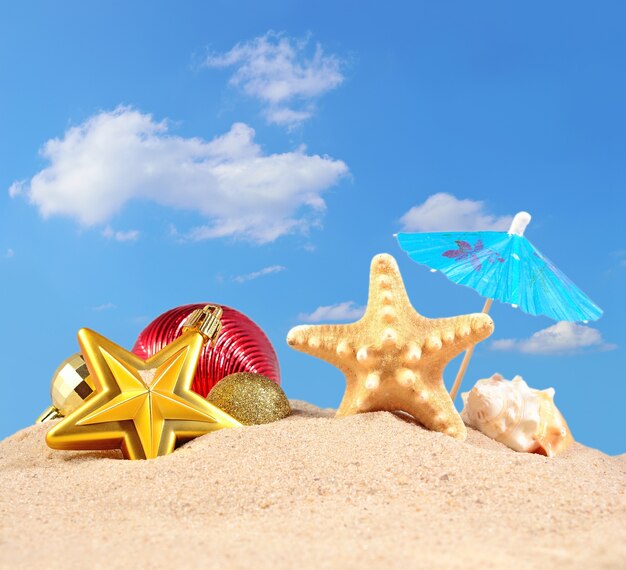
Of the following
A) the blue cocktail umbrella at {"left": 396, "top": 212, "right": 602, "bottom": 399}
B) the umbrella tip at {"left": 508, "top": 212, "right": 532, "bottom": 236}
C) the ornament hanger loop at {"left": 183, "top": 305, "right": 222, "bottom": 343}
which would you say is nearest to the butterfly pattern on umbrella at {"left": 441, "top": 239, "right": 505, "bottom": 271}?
the blue cocktail umbrella at {"left": 396, "top": 212, "right": 602, "bottom": 399}

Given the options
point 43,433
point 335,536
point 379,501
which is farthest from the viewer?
point 43,433

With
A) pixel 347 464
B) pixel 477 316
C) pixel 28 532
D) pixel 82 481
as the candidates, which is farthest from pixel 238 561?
pixel 477 316

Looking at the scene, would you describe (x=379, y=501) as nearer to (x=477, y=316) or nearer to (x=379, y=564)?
(x=379, y=564)

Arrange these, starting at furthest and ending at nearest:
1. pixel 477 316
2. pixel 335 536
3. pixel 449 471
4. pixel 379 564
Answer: pixel 477 316, pixel 449 471, pixel 335 536, pixel 379 564

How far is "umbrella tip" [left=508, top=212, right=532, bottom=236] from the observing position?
5.05 metres

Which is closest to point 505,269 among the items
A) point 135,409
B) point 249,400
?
point 249,400

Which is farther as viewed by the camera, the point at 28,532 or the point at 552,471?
the point at 552,471

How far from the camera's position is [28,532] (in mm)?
2924

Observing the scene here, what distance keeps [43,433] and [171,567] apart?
291 centimetres

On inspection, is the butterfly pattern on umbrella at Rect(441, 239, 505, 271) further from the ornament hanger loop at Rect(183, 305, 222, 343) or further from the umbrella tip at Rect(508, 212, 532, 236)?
the ornament hanger loop at Rect(183, 305, 222, 343)

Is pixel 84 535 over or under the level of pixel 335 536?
under

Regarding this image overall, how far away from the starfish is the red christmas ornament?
2.35 ft

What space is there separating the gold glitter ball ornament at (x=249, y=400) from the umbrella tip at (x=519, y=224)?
200 cm

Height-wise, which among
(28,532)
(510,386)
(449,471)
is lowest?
(28,532)
